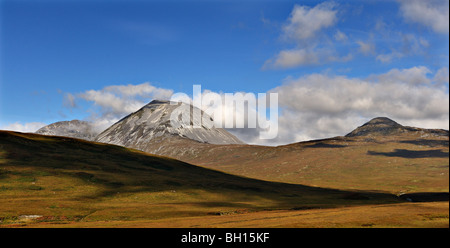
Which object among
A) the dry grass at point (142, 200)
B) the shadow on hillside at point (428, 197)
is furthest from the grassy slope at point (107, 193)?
the shadow on hillside at point (428, 197)

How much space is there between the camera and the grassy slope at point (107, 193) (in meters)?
87.1

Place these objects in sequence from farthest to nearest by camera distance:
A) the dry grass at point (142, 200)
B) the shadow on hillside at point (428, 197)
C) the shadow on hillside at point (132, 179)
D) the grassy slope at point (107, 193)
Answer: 1. the shadow on hillside at point (132, 179)
2. the shadow on hillside at point (428, 197)
3. the grassy slope at point (107, 193)
4. the dry grass at point (142, 200)

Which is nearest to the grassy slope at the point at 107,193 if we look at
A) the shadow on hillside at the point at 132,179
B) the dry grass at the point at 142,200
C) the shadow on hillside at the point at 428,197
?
the shadow on hillside at the point at 132,179

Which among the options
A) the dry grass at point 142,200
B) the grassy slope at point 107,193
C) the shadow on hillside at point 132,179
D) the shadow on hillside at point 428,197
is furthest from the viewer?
the shadow on hillside at point 132,179

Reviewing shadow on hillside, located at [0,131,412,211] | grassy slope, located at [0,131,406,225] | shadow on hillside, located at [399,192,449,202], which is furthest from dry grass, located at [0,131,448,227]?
shadow on hillside, located at [399,192,449,202]

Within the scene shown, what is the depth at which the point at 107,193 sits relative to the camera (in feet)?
406

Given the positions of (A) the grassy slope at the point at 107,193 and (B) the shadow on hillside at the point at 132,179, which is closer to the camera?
(A) the grassy slope at the point at 107,193

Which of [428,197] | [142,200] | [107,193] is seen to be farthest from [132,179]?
[428,197]

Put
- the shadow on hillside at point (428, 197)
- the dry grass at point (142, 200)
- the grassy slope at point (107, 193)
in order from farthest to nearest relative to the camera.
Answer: the shadow on hillside at point (428, 197) < the grassy slope at point (107, 193) < the dry grass at point (142, 200)

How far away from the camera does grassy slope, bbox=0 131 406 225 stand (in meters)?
87.1

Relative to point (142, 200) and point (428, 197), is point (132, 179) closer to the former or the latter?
point (142, 200)

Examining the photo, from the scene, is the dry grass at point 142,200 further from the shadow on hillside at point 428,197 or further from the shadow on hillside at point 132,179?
the shadow on hillside at point 428,197
